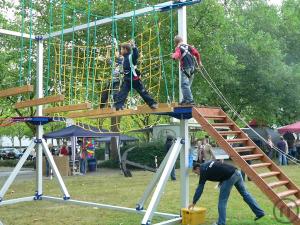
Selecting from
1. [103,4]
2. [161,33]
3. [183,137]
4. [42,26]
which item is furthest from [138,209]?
[42,26]

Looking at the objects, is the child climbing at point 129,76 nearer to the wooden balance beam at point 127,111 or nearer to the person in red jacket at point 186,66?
the wooden balance beam at point 127,111

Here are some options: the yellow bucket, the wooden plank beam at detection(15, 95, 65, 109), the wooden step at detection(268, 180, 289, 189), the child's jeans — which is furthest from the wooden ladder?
the wooden plank beam at detection(15, 95, 65, 109)

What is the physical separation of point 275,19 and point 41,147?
22.3 m

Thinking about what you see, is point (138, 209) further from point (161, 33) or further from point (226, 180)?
point (161, 33)

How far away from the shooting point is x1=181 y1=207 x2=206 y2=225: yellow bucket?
30.9 feet

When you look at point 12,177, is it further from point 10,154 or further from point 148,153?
point 10,154

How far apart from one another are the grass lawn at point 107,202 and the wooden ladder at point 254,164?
1047 mm

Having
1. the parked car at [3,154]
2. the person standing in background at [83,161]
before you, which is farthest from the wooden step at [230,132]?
the parked car at [3,154]

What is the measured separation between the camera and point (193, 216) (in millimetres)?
9406

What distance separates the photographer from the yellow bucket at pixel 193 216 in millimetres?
9406

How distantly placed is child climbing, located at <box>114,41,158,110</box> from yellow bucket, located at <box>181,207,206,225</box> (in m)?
2.31

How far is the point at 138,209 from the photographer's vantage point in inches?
417

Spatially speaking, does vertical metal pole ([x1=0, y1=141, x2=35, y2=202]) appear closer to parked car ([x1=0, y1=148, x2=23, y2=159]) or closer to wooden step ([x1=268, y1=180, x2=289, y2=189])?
wooden step ([x1=268, y1=180, x2=289, y2=189])

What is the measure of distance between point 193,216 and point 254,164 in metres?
1.63
